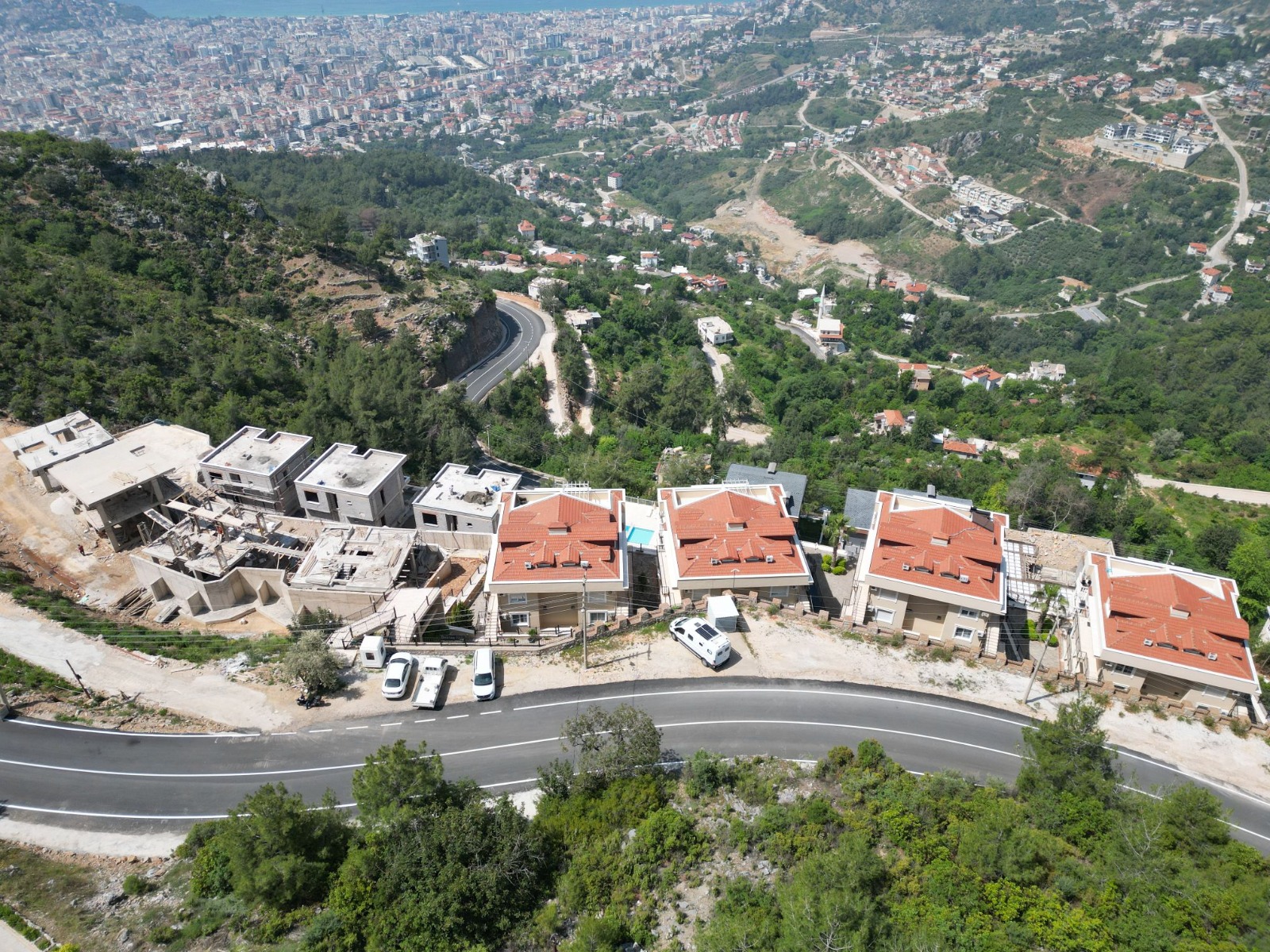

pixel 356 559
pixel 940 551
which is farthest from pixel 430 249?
pixel 940 551

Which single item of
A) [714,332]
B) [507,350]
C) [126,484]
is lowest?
[714,332]

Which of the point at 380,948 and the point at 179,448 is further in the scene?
the point at 179,448

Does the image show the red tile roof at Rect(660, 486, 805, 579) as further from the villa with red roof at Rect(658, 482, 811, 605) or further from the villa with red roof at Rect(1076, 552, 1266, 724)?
the villa with red roof at Rect(1076, 552, 1266, 724)

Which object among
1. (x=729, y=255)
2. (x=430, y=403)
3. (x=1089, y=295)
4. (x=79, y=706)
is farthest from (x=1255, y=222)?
(x=79, y=706)

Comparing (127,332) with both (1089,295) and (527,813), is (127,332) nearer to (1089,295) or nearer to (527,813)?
(527,813)

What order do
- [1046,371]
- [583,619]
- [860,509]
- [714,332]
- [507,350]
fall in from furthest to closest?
[714,332]
[1046,371]
[507,350]
[860,509]
[583,619]

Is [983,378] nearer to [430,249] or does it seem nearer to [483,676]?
[430,249]

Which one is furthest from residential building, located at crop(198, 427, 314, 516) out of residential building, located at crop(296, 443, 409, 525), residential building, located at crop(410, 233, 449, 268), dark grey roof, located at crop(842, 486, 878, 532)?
residential building, located at crop(410, 233, 449, 268)
